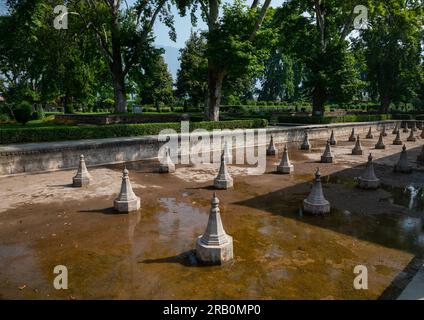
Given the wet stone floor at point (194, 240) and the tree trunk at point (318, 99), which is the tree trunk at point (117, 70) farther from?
the wet stone floor at point (194, 240)

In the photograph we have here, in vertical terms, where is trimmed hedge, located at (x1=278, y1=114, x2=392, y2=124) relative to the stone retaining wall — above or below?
above

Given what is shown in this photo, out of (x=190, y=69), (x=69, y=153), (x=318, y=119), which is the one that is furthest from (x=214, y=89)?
(x=190, y=69)

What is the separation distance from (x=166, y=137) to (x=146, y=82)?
1457 cm

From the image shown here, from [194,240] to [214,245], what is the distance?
1.06 m

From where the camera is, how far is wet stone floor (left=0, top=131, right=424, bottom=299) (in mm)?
4699

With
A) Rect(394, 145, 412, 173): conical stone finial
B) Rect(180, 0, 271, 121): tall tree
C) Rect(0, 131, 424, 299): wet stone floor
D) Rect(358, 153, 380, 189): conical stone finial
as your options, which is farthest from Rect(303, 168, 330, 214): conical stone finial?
Rect(180, 0, 271, 121): tall tree

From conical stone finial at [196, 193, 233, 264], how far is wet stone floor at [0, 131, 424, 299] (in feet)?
0.55

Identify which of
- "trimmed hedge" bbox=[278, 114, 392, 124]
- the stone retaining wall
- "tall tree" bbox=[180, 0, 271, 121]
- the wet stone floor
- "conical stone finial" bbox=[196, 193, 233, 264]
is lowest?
the wet stone floor

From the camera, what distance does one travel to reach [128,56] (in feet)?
88.8

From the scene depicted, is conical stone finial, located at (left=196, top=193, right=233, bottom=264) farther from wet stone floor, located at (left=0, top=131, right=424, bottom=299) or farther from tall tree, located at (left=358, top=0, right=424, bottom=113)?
tall tree, located at (left=358, top=0, right=424, bottom=113)

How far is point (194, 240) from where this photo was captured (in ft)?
20.9

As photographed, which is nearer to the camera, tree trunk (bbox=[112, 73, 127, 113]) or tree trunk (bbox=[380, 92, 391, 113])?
tree trunk (bbox=[112, 73, 127, 113])

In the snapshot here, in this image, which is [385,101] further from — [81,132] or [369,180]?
[81,132]

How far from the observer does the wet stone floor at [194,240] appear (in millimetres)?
4699
